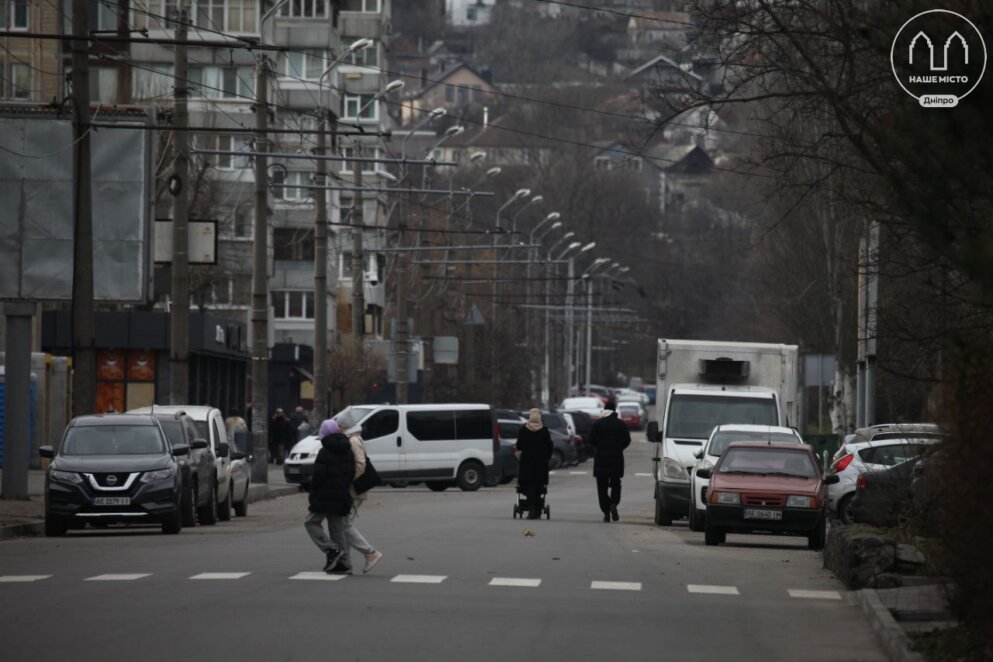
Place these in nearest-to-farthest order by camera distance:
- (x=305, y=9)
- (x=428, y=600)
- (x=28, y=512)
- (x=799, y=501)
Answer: (x=428, y=600) < (x=799, y=501) < (x=28, y=512) < (x=305, y=9)

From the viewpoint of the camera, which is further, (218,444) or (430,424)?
(430,424)

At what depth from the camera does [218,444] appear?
30.4 meters

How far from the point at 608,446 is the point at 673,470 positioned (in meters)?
1.10

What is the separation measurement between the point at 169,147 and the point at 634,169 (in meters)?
90.1

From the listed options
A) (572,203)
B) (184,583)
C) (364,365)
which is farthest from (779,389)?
(572,203)

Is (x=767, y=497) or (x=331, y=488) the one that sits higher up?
(x=331, y=488)

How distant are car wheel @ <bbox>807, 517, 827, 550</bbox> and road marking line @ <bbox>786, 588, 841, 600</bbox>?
7.18 m

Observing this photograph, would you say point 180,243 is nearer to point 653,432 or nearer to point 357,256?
point 653,432

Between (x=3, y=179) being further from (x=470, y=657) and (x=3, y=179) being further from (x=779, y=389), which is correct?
(x=470, y=657)

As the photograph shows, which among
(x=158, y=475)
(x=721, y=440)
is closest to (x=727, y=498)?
(x=721, y=440)

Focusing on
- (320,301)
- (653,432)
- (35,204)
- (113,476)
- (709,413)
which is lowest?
(113,476)

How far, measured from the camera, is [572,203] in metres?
130

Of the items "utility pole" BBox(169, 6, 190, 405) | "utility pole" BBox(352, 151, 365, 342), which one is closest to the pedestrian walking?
"utility pole" BBox(169, 6, 190, 405)

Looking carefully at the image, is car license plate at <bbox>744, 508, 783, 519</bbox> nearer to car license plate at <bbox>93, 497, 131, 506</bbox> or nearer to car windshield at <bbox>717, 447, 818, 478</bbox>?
car windshield at <bbox>717, 447, 818, 478</bbox>
